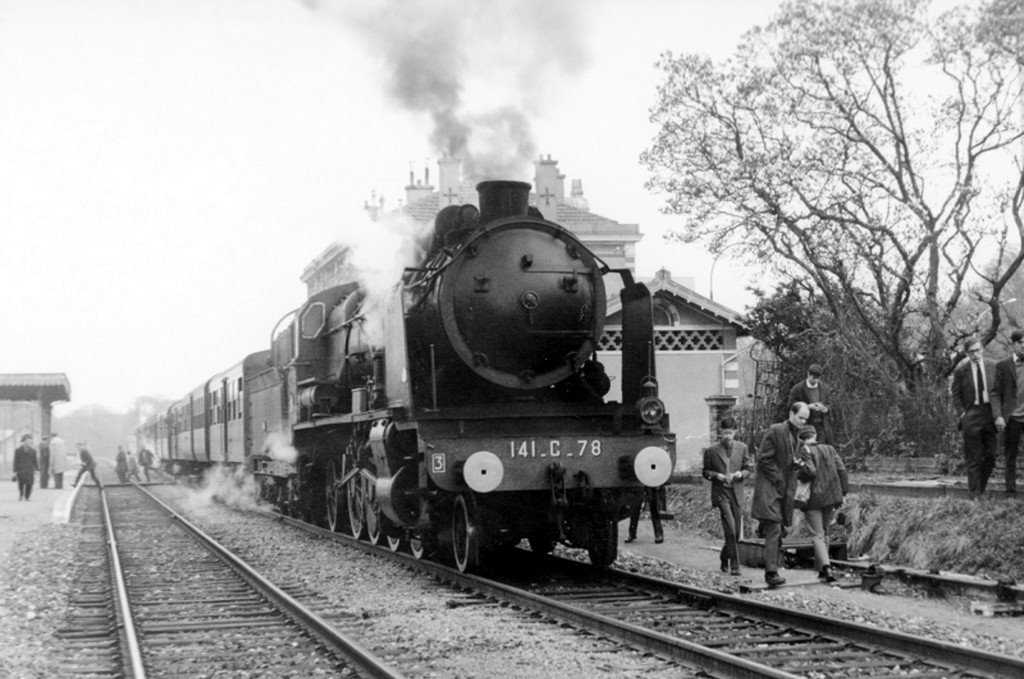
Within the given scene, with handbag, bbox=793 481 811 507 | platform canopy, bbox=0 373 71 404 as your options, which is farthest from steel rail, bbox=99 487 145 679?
platform canopy, bbox=0 373 71 404

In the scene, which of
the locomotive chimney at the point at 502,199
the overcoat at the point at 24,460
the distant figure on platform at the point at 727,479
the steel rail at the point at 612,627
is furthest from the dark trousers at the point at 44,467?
the distant figure on platform at the point at 727,479

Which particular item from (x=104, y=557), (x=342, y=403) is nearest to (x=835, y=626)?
(x=342, y=403)

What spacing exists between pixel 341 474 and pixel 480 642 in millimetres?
6513

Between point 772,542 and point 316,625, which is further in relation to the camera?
point 772,542

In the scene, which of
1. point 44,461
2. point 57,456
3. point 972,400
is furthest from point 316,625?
point 44,461

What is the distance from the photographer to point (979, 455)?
10.6 m

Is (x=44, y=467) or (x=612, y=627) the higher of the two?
(x=44, y=467)

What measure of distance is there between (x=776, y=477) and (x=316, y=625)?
165 inches

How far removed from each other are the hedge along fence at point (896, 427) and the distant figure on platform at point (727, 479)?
423 cm

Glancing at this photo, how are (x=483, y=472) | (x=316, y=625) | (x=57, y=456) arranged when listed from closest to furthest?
(x=316, y=625), (x=483, y=472), (x=57, y=456)

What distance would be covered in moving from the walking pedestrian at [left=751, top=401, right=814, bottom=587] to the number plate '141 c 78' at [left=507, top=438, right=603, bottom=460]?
1382 mm

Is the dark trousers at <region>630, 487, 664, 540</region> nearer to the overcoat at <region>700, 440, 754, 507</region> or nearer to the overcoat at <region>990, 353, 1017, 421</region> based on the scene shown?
the overcoat at <region>700, 440, 754, 507</region>

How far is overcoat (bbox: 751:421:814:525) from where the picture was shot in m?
9.52

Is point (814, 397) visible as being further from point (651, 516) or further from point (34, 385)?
point (34, 385)
